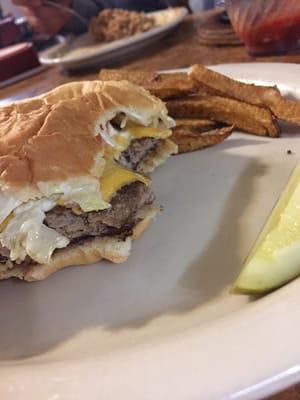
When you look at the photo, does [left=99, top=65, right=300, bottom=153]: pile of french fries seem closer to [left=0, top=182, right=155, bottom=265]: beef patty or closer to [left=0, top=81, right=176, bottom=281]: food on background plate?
[left=0, top=81, right=176, bottom=281]: food on background plate

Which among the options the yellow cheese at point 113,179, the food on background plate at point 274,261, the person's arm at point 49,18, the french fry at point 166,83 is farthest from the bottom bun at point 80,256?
the person's arm at point 49,18

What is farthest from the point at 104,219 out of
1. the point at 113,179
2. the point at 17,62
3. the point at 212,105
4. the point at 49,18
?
the point at 49,18

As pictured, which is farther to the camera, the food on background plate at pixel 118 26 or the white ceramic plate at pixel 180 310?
the food on background plate at pixel 118 26

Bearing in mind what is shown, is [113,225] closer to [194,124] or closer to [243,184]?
[243,184]

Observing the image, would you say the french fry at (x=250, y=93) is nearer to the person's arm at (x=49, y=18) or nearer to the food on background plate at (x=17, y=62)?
the food on background plate at (x=17, y=62)

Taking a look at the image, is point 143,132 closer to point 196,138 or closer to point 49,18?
point 196,138
